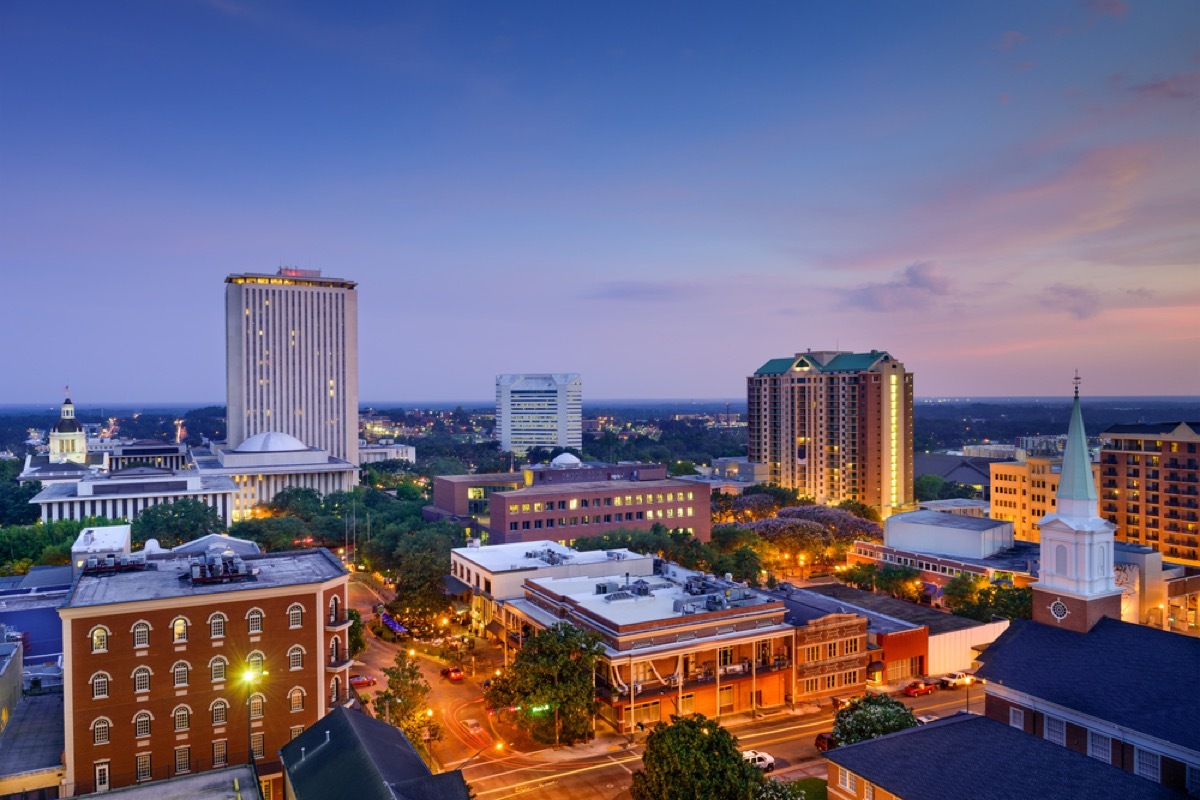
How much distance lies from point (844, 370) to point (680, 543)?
75281mm

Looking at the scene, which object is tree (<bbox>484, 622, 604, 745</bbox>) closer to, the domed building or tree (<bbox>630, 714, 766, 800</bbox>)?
tree (<bbox>630, 714, 766, 800</bbox>)

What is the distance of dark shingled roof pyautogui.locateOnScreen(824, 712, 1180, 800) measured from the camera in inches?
1266

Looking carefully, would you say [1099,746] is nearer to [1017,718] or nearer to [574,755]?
[1017,718]

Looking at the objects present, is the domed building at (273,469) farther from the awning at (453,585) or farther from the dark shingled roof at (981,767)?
the dark shingled roof at (981,767)

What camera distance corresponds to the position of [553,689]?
49.3 m

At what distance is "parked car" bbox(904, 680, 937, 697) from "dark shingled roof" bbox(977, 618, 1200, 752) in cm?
1519

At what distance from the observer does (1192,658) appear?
39125 mm

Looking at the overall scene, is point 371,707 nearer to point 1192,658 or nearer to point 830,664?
point 830,664

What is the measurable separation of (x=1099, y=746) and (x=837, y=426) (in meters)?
121

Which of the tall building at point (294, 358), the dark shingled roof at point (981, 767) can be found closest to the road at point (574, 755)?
the dark shingled roof at point (981, 767)

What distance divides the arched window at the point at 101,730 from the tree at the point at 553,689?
21.5 meters

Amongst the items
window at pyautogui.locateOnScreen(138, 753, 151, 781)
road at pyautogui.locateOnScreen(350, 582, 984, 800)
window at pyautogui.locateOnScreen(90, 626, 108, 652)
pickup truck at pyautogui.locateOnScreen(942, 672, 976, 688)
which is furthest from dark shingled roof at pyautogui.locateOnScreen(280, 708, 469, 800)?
pickup truck at pyautogui.locateOnScreen(942, 672, 976, 688)

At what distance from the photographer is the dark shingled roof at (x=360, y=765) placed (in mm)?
31172

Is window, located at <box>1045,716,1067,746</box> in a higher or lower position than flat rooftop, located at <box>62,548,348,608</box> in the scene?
lower
